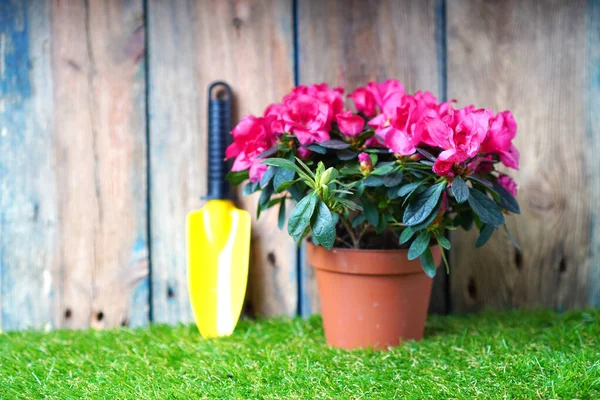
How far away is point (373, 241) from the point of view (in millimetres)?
1153

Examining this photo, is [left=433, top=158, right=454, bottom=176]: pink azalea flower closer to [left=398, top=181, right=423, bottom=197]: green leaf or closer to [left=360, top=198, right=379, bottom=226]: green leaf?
[left=398, top=181, right=423, bottom=197]: green leaf

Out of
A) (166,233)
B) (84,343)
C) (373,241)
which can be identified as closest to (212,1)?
(166,233)

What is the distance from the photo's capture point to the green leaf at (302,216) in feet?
2.94

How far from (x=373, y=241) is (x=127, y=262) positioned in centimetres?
63

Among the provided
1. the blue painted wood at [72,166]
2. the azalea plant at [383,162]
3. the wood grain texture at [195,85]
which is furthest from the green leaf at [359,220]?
the blue painted wood at [72,166]

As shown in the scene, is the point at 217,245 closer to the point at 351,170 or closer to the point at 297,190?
the point at 297,190

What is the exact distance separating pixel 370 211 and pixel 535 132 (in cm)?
59

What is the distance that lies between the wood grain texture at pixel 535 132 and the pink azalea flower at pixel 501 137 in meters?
0.35

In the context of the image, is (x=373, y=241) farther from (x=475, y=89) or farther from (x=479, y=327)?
(x=475, y=89)

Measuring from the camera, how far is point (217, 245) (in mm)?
1298

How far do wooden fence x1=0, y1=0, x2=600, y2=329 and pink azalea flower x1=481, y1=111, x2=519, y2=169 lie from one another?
1.16 ft

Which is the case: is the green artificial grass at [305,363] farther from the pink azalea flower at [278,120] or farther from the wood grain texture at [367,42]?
the wood grain texture at [367,42]

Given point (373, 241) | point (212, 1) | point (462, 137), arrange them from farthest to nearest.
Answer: point (212, 1)
point (373, 241)
point (462, 137)

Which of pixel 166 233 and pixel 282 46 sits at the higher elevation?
pixel 282 46
